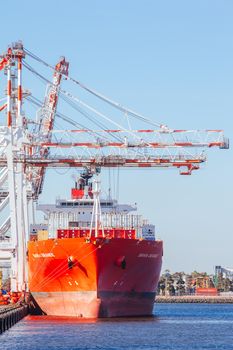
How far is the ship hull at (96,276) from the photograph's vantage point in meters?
63.4

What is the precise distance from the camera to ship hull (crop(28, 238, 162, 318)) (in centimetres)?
6344

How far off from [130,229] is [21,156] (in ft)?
30.7

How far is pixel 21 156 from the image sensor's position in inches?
2724

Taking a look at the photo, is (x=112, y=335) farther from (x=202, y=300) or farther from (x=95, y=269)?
(x=202, y=300)

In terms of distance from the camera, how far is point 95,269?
2494 inches

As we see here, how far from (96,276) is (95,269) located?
44 cm

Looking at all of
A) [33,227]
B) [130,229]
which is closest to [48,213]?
[33,227]

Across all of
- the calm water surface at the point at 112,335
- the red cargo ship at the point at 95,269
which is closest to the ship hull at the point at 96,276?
the red cargo ship at the point at 95,269

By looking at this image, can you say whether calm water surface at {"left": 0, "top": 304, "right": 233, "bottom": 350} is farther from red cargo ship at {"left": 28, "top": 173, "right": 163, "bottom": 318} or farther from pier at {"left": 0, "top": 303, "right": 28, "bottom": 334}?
red cargo ship at {"left": 28, "top": 173, "right": 163, "bottom": 318}

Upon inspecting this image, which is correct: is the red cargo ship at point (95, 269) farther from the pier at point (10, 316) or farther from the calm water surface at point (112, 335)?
the pier at point (10, 316)

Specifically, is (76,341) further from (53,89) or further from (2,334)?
(53,89)

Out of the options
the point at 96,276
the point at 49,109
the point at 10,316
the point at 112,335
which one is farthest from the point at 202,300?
the point at 112,335

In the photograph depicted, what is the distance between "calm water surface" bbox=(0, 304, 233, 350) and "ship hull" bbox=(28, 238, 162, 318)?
1427 mm

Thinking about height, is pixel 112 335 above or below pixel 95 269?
below
